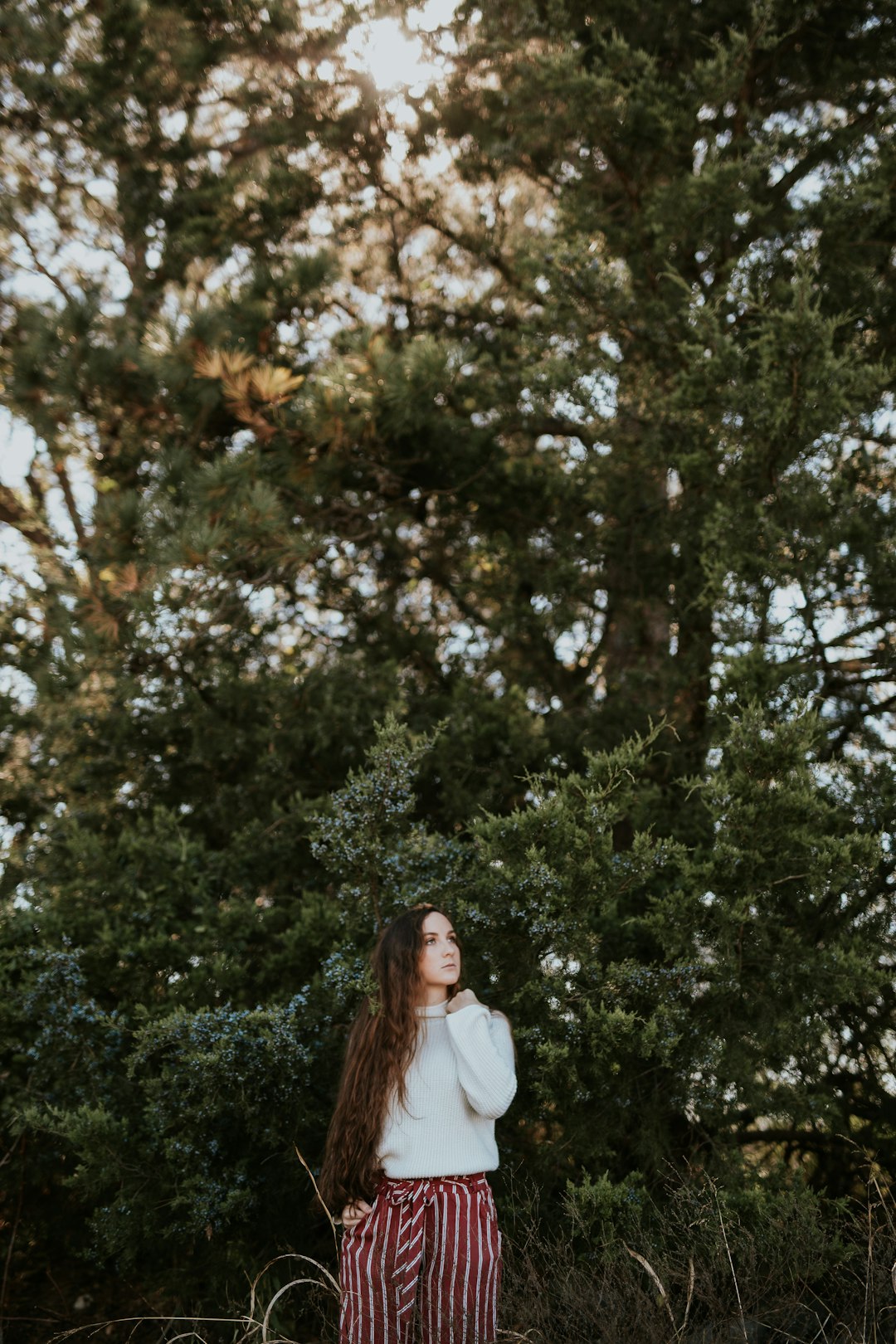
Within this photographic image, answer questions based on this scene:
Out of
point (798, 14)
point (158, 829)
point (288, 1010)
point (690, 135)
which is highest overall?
point (798, 14)

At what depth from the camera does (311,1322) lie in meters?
3.75

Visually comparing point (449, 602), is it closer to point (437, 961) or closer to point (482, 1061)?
point (437, 961)

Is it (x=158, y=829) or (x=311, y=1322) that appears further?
(x=158, y=829)

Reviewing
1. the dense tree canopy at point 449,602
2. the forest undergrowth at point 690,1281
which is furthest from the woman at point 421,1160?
the dense tree canopy at point 449,602

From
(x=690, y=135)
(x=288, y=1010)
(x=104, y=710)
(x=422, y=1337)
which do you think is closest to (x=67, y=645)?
(x=104, y=710)

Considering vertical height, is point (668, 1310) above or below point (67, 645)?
below

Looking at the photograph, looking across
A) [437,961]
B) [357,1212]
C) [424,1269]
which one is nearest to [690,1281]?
[424,1269]

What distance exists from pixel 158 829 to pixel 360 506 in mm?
1992

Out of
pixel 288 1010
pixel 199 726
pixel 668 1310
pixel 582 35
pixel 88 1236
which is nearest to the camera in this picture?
pixel 668 1310

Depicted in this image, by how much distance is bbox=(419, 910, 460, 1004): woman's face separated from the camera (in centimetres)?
287

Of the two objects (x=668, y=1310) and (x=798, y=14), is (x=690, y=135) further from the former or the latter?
(x=668, y=1310)

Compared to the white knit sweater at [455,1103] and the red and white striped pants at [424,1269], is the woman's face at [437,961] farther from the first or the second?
the red and white striped pants at [424,1269]

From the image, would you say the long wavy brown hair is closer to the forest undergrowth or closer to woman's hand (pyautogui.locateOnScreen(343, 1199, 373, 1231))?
woman's hand (pyautogui.locateOnScreen(343, 1199, 373, 1231))

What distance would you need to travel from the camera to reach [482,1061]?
268 cm
